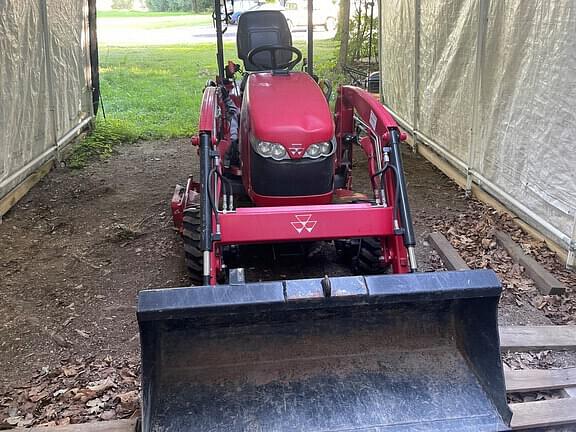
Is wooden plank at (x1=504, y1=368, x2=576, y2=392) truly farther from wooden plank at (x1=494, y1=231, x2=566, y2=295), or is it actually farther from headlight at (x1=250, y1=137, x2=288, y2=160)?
headlight at (x1=250, y1=137, x2=288, y2=160)

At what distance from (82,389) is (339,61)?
39.9 ft

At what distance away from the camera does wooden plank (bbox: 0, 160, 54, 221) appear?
5.42 meters

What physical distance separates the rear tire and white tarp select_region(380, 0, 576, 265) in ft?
7.98

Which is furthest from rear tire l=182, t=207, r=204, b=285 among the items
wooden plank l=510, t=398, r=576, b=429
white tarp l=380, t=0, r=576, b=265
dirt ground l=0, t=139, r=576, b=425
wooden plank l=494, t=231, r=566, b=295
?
white tarp l=380, t=0, r=576, b=265

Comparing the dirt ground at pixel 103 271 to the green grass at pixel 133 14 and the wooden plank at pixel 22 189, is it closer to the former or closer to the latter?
the wooden plank at pixel 22 189

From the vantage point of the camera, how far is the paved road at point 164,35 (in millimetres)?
21031

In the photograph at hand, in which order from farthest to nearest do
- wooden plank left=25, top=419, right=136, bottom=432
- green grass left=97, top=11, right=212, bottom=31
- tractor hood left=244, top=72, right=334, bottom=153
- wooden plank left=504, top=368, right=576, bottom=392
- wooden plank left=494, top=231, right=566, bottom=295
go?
1. green grass left=97, top=11, right=212, bottom=31
2. wooden plank left=494, top=231, right=566, bottom=295
3. tractor hood left=244, top=72, right=334, bottom=153
4. wooden plank left=504, top=368, right=576, bottom=392
5. wooden plank left=25, top=419, right=136, bottom=432

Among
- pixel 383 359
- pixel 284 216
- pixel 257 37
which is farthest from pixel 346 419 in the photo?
pixel 257 37

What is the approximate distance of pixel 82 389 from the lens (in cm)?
298

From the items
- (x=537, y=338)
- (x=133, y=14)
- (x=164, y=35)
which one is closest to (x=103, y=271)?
(x=537, y=338)

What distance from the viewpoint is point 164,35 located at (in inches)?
917

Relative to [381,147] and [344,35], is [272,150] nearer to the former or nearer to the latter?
[381,147]

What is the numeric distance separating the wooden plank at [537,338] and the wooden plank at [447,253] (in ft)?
2.74

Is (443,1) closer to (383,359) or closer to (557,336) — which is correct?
(557,336)
